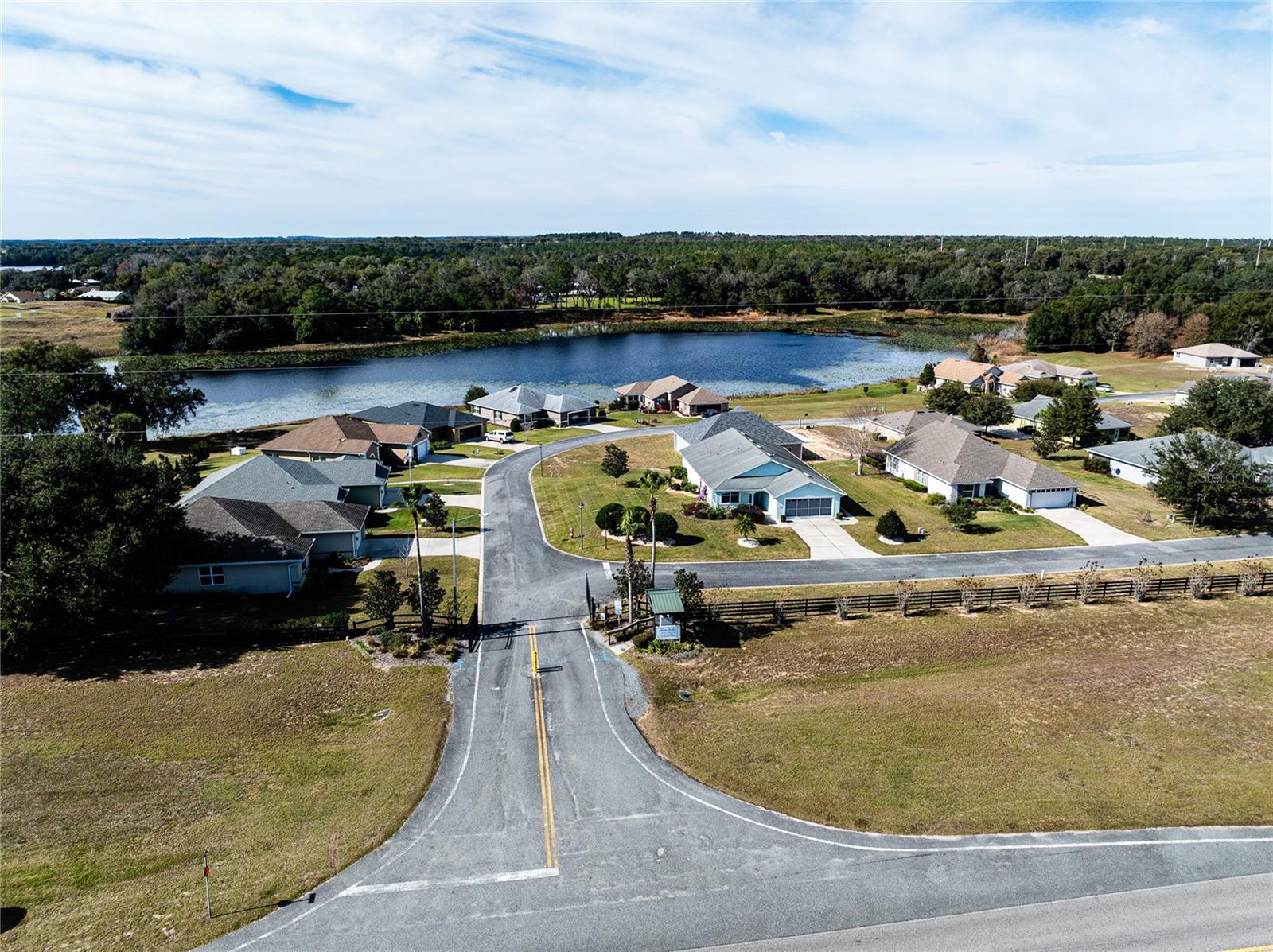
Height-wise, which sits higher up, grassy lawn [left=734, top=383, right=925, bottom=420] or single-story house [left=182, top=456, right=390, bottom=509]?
grassy lawn [left=734, top=383, right=925, bottom=420]

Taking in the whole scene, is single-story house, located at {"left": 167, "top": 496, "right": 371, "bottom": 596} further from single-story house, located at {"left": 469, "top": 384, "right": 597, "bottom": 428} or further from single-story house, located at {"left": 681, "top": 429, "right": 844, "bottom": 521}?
single-story house, located at {"left": 469, "top": 384, "right": 597, "bottom": 428}

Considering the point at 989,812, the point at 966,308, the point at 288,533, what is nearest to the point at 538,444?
the point at 288,533

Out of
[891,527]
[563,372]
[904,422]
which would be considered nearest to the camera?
[891,527]

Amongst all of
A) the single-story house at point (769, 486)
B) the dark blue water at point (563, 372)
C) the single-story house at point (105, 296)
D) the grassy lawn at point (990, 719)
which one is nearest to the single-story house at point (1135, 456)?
the grassy lawn at point (990, 719)

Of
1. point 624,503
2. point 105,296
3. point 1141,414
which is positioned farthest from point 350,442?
point 105,296

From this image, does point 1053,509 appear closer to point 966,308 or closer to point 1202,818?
point 1202,818

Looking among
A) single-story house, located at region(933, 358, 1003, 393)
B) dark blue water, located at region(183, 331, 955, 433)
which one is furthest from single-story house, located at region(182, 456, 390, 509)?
single-story house, located at region(933, 358, 1003, 393)

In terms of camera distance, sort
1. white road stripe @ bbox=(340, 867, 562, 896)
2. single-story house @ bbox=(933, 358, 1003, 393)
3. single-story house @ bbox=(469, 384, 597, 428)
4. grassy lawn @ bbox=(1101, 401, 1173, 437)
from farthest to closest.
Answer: single-story house @ bbox=(933, 358, 1003, 393) < single-story house @ bbox=(469, 384, 597, 428) < grassy lawn @ bbox=(1101, 401, 1173, 437) < white road stripe @ bbox=(340, 867, 562, 896)

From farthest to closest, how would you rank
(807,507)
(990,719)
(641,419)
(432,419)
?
(641,419)
(432,419)
(807,507)
(990,719)

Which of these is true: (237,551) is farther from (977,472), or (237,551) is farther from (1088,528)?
(1088,528)
